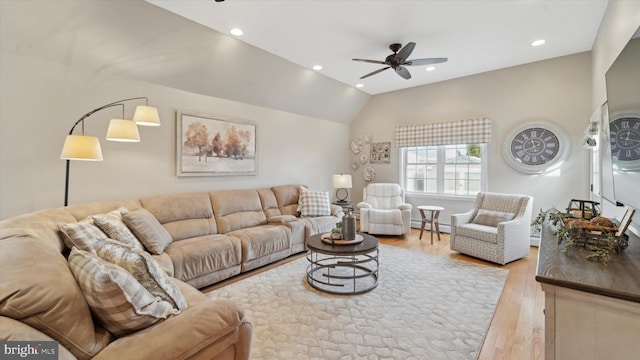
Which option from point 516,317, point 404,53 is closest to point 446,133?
point 404,53

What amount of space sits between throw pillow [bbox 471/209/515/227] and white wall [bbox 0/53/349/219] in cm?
379

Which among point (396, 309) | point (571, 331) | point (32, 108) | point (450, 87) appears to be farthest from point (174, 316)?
point (450, 87)

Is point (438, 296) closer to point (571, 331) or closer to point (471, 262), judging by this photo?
point (471, 262)

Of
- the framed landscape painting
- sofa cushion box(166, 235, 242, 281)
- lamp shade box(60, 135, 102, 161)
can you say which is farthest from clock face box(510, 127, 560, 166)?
lamp shade box(60, 135, 102, 161)

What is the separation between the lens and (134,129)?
2719 mm

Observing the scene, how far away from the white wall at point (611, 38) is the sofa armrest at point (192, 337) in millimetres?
2336

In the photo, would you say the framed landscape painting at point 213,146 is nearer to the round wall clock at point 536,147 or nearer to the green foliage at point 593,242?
the green foliage at point 593,242

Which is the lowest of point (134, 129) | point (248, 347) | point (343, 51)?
point (248, 347)

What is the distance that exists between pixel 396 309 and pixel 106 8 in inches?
153

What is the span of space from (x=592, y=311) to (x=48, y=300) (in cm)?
204

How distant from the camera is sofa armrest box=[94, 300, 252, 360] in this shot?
1.11 m

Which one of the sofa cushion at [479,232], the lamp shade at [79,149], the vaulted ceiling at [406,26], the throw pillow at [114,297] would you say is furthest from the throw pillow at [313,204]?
the throw pillow at [114,297]

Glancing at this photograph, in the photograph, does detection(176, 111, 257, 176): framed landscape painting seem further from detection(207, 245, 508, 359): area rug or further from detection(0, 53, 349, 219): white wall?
detection(207, 245, 508, 359): area rug

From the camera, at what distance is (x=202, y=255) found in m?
2.87
